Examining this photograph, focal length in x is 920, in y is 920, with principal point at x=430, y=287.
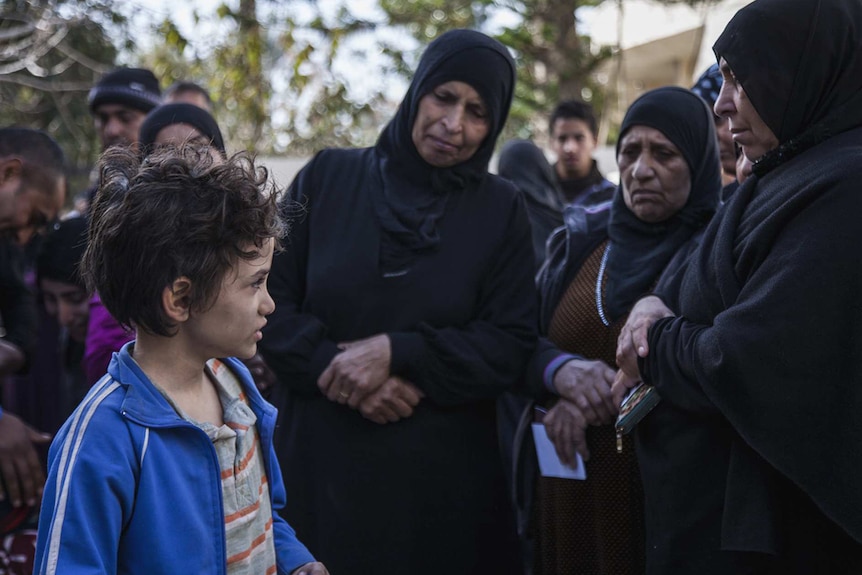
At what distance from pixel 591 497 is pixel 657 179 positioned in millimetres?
995

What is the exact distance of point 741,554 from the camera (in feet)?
7.00

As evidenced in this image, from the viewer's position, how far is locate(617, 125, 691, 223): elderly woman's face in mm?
2816

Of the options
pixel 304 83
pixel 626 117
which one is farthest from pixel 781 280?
pixel 304 83

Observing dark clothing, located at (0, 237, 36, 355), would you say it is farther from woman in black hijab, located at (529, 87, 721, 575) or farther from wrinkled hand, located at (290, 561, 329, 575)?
woman in black hijab, located at (529, 87, 721, 575)

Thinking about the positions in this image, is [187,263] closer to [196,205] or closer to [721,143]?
[196,205]

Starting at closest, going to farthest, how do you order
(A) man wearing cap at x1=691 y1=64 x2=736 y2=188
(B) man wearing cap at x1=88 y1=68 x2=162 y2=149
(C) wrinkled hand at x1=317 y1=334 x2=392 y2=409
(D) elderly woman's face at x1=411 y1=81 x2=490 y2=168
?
(C) wrinkled hand at x1=317 y1=334 x2=392 y2=409 → (D) elderly woman's face at x1=411 y1=81 x2=490 y2=168 → (A) man wearing cap at x1=691 y1=64 x2=736 y2=188 → (B) man wearing cap at x1=88 y1=68 x2=162 y2=149

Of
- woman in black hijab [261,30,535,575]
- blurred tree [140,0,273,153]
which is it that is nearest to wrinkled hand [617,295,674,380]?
woman in black hijab [261,30,535,575]

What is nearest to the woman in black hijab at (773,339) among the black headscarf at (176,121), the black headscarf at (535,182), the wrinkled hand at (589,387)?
the wrinkled hand at (589,387)

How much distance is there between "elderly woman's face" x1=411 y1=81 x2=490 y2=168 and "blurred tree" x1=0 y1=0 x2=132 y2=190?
682cm

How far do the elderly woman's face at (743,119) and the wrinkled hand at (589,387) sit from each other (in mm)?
784

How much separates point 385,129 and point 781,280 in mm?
1515

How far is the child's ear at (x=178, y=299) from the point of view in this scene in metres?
1.76

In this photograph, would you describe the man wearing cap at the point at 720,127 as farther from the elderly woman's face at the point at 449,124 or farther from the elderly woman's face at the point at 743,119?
the elderly woman's face at the point at 743,119

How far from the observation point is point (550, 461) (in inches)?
114
